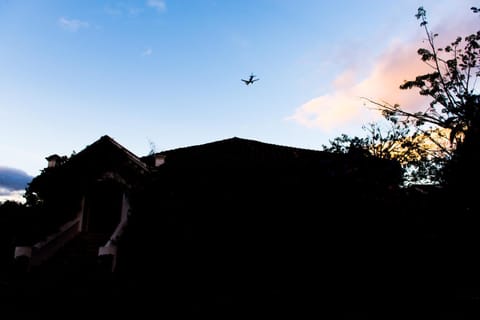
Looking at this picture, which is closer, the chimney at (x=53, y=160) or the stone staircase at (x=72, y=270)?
the stone staircase at (x=72, y=270)

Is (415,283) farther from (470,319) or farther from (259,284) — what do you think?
(259,284)

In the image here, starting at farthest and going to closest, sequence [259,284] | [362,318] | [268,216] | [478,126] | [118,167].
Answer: [118,167] → [478,126] → [268,216] → [259,284] → [362,318]

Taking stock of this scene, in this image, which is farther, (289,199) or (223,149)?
(223,149)

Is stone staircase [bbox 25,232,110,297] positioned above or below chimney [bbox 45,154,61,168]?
below

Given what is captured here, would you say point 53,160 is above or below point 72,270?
above

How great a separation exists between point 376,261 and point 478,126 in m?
6.88

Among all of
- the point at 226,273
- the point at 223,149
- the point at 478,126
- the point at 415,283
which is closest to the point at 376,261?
the point at 415,283

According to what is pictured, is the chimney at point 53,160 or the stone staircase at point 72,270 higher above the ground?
the chimney at point 53,160

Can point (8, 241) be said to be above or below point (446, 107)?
below

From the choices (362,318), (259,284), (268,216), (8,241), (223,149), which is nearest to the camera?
(362,318)

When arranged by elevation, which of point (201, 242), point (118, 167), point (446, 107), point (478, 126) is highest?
point (446, 107)

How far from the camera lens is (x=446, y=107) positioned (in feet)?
55.7

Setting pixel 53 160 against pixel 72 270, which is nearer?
pixel 72 270

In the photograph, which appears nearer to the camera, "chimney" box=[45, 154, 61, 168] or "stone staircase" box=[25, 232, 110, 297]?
"stone staircase" box=[25, 232, 110, 297]
